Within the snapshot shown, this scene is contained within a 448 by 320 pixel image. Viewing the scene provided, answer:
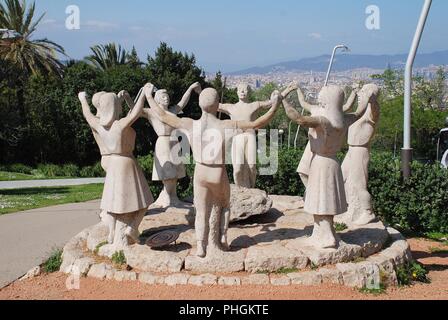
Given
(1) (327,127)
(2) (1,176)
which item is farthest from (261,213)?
(2) (1,176)

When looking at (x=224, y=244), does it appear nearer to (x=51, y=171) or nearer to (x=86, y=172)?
(x=86, y=172)

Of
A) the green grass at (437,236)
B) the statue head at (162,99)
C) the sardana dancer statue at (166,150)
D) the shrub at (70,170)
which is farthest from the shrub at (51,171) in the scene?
the green grass at (437,236)

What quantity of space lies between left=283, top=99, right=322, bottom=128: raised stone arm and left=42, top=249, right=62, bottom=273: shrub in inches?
187

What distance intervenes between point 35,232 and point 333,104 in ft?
25.2

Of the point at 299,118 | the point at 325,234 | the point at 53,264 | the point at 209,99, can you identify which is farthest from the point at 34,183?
the point at 299,118

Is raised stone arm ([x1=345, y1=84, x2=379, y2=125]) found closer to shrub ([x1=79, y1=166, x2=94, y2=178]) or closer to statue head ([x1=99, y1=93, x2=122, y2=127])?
statue head ([x1=99, y1=93, x2=122, y2=127])

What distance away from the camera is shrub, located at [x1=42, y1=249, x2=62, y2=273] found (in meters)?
7.56

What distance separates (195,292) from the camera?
5996 mm

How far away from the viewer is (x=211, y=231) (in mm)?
6637

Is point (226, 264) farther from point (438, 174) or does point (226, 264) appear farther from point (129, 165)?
point (438, 174)

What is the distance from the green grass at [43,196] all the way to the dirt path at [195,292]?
288 inches

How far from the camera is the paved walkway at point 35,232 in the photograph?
26.3 feet

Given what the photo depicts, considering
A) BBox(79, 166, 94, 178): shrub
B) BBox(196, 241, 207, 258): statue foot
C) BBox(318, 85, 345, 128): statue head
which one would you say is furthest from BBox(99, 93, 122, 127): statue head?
BBox(79, 166, 94, 178): shrub
